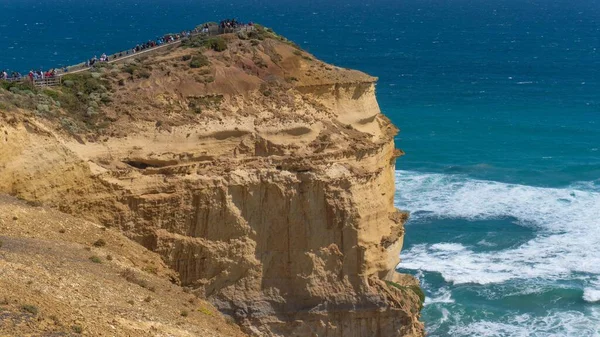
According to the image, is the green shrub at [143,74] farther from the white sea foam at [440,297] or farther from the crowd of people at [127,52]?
the white sea foam at [440,297]

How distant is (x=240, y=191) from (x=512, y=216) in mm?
31857

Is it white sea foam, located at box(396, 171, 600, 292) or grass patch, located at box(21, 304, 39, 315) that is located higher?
white sea foam, located at box(396, 171, 600, 292)

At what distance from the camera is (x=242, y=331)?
100 ft

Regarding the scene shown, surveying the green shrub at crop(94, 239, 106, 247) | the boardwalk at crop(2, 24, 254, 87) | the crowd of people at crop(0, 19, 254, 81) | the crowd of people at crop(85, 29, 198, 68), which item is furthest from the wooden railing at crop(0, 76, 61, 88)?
the green shrub at crop(94, 239, 106, 247)

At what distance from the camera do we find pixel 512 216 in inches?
2317

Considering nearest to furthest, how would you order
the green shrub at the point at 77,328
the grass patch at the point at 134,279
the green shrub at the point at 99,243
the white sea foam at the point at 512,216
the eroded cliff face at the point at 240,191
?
the green shrub at the point at 77,328
the grass patch at the point at 134,279
the green shrub at the point at 99,243
the eroded cliff face at the point at 240,191
the white sea foam at the point at 512,216

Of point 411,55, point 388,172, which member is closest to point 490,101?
point 411,55

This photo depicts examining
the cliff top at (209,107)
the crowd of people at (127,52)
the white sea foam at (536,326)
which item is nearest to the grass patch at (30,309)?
the cliff top at (209,107)

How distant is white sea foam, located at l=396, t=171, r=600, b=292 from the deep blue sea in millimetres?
102

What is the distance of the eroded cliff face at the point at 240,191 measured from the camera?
96.8ft

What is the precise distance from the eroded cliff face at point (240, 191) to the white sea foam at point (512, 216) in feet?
55.8

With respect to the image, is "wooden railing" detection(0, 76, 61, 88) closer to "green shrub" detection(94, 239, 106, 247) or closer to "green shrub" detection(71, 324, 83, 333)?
"green shrub" detection(94, 239, 106, 247)

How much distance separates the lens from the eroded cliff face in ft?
96.8

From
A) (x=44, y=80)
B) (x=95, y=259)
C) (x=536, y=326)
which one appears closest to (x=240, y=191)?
(x=95, y=259)
